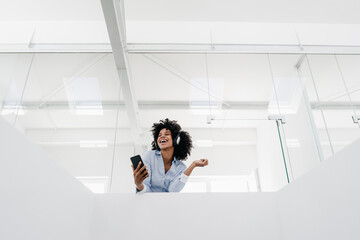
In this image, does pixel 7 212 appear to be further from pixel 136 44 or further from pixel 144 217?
pixel 136 44

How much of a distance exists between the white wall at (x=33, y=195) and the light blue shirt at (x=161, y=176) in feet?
1.96

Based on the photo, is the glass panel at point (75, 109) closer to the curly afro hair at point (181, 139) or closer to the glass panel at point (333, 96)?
the curly afro hair at point (181, 139)

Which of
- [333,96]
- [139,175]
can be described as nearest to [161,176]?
[139,175]

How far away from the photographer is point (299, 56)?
10.1 ft

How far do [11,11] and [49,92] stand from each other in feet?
3.74

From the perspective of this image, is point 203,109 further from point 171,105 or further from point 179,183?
point 179,183

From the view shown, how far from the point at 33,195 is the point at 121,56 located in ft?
7.04

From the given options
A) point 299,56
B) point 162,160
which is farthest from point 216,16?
point 162,160

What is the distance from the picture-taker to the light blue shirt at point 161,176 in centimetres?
153

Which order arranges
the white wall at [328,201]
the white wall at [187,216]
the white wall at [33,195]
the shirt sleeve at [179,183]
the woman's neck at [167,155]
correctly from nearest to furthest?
1. the white wall at [33,195]
2. the white wall at [328,201]
3. the white wall at [187,216]
4. the shirt sleeve at [179,183]
5. the woman's neck at [167,155]

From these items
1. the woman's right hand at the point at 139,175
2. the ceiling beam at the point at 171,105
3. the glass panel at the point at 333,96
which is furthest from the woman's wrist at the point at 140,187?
the glass panel at the point at 333,96

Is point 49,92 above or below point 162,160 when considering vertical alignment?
above

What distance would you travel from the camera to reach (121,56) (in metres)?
2.65

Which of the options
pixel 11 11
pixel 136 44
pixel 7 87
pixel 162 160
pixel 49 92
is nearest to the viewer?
pixel 162 160
